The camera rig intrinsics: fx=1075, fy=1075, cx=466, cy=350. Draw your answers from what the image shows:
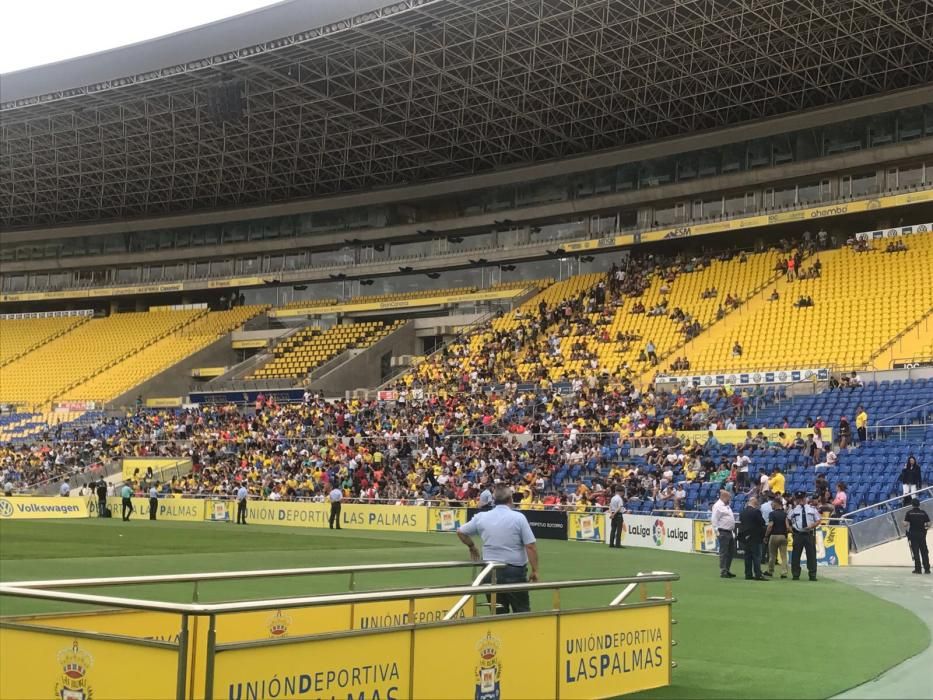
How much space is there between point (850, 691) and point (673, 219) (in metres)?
42.1

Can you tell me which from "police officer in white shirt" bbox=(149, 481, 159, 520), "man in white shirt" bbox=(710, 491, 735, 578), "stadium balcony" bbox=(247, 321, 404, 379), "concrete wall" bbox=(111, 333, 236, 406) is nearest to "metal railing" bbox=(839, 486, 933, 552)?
"man in white shirt" bbox=(710, 491, 735, 578)

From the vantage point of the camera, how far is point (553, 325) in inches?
1893

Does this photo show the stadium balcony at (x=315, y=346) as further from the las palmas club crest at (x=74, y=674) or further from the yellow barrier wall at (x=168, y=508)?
the las palmas club crest at (x=74, y=674)

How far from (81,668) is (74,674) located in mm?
70

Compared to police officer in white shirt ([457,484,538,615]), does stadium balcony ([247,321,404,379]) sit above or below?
above

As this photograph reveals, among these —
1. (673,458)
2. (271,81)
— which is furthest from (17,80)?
(673,458)

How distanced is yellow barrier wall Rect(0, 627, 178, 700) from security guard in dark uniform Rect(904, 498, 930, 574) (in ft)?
56.7

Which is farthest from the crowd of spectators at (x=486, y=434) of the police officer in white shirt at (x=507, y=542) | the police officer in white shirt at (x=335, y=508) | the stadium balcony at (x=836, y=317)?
the police officer in white shirt at (x=507, y=542)

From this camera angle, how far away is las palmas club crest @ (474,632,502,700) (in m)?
7.45

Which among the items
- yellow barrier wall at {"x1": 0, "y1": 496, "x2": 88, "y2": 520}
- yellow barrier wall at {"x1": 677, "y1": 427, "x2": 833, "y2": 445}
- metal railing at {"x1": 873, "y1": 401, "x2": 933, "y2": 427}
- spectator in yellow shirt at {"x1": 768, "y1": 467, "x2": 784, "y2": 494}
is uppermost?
metal railing at {"x1": 873, "y1": 401, "x2": 933, "y2": 427}

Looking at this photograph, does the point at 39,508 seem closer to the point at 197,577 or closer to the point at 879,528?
the point at 879,528

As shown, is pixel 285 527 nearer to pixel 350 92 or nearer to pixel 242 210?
pixel 350 92

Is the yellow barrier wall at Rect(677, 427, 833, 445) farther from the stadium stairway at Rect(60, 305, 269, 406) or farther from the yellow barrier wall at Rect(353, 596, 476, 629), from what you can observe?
the stadium stairway at Rect(60, 305, 269, 406)

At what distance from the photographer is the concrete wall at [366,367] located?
52.2 meters
